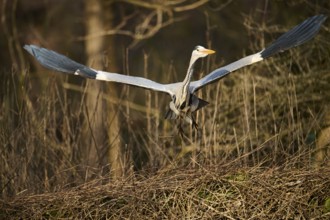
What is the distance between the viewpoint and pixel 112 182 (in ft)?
18.9

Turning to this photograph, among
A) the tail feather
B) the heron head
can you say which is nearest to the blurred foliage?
the tail feather

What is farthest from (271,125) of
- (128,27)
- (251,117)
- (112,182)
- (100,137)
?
(128,27)

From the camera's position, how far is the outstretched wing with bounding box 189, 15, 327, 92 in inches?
244

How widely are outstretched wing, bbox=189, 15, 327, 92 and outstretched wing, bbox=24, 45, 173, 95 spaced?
1.00 ft

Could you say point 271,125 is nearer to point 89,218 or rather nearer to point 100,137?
point 100,137

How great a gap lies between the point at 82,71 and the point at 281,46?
5.22 ft

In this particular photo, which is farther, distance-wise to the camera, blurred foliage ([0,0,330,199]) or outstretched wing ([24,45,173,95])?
outstretched wing ([24,45,173,95])

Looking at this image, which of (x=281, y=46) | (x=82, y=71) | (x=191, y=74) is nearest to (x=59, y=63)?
(x=82, y=71)

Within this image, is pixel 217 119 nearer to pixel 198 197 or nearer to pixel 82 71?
pixel 82 71

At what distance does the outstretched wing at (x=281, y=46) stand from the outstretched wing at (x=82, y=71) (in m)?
→ 0.31

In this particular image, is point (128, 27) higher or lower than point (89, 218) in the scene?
higher

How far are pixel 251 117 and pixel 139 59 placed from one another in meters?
10.7

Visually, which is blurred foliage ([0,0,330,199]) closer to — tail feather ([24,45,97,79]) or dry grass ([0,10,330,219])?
dry grass ([0,10,330,219])

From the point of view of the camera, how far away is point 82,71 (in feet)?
21.7
